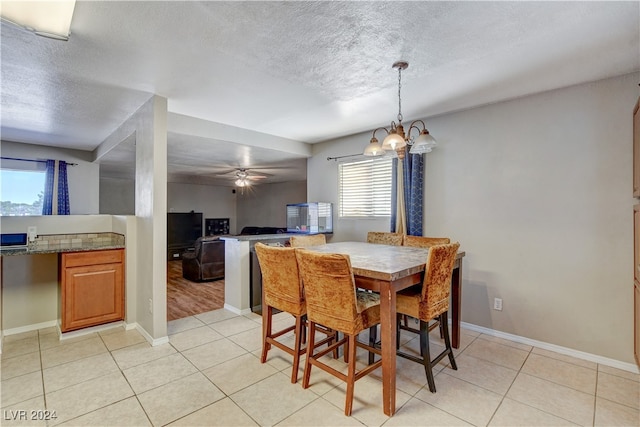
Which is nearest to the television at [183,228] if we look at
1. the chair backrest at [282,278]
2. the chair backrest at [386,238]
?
the chair backrest at [386,238]

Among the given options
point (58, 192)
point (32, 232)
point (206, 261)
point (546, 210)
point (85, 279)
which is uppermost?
point (58, 192)

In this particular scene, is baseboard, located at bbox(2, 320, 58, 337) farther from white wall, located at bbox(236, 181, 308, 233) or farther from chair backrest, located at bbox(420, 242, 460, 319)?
white wall, located at bbox(236, 181, 308, 233)

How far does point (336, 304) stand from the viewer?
198cm

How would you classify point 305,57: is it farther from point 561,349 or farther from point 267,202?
point 267,202

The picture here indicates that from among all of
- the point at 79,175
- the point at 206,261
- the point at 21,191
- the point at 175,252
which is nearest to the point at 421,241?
the point at 206,261

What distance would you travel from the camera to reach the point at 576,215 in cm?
268

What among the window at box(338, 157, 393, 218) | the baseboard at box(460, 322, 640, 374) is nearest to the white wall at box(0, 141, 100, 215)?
the window at box(338, 157, 393, 218)

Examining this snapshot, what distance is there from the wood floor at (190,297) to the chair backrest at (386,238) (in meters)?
2.34

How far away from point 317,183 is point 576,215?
11.3ft

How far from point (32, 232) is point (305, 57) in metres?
3.64

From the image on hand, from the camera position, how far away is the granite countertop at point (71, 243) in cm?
300

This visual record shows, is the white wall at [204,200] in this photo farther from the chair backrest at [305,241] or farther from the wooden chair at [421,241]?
the wooden chair at [421,241]

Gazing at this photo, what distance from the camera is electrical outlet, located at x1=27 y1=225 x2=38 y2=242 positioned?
3330 mm

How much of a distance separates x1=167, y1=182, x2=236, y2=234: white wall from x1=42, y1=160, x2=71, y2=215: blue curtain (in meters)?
3.81
